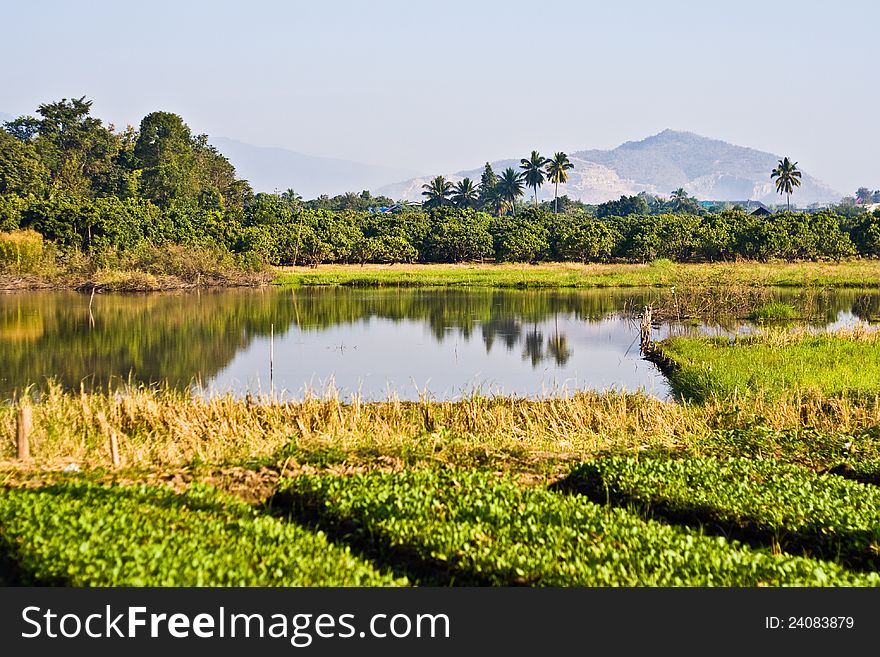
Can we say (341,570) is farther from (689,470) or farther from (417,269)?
(417,269)

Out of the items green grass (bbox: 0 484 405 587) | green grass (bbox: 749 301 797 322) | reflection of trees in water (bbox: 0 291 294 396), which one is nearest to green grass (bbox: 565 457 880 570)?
green grass (bbox: 0 484 405 587)

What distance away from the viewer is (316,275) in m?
63.0

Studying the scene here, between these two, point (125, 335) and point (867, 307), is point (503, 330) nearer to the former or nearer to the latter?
point (125, 335)

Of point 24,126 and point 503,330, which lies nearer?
point 503,330

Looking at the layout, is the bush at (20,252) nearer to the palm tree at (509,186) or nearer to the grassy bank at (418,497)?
the grassy bank at (418,497)

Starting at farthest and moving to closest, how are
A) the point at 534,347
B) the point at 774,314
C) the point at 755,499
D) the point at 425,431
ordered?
the point at 774,314, the point at 534,347, the point at 425,431, the point at 755,499

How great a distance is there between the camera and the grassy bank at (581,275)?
182 feet

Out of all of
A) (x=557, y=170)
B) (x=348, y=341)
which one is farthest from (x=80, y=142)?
(x=348, y=341)

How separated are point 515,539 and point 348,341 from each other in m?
24.5

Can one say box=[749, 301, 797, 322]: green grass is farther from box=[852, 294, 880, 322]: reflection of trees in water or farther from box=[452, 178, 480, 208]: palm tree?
box=[452, 178, 480, 208]: palm tree

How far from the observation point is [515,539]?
877 cm

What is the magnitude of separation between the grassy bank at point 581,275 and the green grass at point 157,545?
43.0 m

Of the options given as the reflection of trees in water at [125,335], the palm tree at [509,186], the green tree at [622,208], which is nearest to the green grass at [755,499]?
the reflection of trees in water at [125,335]

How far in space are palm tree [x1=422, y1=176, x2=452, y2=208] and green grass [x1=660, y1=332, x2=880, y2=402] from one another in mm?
85259
